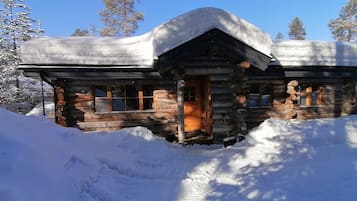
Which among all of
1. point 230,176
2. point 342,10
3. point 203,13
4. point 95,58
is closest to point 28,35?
point 95,58

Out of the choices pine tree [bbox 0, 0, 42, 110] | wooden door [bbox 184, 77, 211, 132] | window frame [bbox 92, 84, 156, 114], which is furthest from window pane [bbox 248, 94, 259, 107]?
pine tree [bbox 0, 0, 42, 110]

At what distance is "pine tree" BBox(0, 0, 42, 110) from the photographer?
21.0 meters

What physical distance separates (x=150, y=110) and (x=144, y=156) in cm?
A: 394

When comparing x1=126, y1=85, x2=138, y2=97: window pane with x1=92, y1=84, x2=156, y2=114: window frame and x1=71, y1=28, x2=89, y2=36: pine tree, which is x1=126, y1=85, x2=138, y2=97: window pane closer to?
x1=92, y1=84, x2=156, y2=114: window frame

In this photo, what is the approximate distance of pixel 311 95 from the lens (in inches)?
471

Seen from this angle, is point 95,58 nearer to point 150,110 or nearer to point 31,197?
point 150,110

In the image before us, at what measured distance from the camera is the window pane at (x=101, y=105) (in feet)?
32.2

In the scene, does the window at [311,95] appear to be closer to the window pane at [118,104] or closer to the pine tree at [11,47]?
the window pane at [118,104]

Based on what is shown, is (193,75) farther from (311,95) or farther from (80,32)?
(80,32)

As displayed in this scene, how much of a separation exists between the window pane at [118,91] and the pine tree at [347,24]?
36.9 m

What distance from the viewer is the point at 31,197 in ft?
9.29

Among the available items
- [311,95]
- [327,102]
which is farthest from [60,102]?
[327,102]

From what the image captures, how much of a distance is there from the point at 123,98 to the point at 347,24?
3705 cm

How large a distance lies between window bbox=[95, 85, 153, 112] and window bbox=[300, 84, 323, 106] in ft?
24.2
